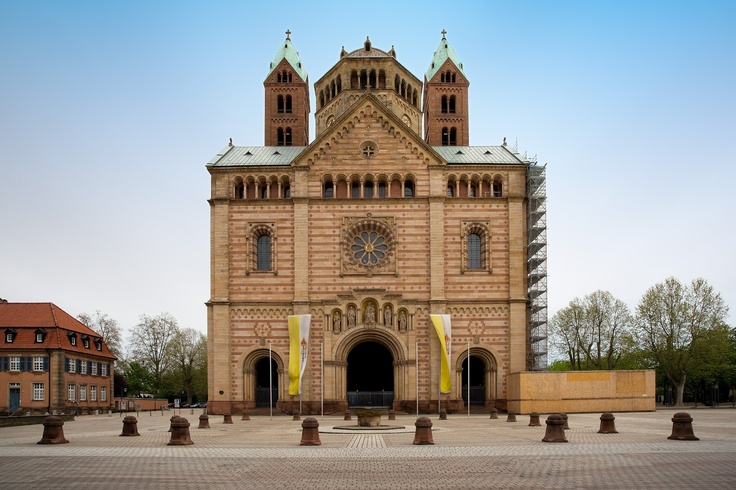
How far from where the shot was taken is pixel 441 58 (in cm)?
7175

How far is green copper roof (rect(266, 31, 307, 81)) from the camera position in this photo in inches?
2837

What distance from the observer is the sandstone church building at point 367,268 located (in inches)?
2296

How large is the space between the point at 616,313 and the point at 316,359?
137 feet

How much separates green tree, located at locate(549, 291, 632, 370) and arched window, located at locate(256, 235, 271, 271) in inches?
1631

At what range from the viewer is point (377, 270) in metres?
59.5

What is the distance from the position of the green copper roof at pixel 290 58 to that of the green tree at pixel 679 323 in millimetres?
40210

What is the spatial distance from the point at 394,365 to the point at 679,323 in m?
34.4

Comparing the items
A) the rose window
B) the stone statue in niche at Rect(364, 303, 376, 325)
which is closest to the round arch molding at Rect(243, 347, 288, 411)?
the stone statue in niche at Rect(364, 303, 376, 325)

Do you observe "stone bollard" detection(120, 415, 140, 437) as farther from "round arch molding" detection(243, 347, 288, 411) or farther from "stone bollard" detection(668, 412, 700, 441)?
"round arch molding" detection(243, 347, 288, 411)

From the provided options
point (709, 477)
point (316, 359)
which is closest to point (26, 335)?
point (316, 359)

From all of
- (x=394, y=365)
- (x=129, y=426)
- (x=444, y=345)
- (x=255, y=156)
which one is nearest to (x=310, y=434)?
(x=129, y=426)

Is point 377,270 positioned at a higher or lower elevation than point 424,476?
higher

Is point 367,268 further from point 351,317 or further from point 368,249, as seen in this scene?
point 351,317

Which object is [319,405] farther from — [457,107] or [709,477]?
[709,477]
